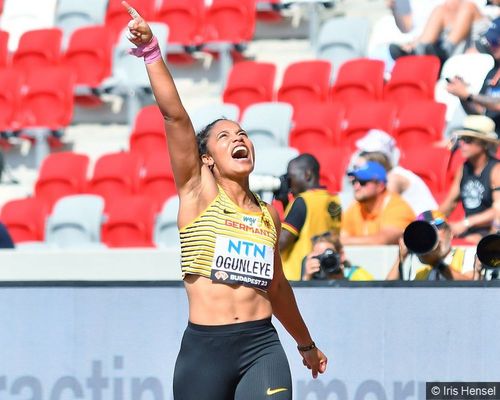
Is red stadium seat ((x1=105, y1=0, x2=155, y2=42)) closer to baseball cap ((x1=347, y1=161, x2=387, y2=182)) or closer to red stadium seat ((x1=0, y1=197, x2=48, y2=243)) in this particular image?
red stadium seat ((x1=0, y1=197, x2=48, y2=243))

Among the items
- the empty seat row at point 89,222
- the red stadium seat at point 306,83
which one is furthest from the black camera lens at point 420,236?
the red stadium seat at point 306,83

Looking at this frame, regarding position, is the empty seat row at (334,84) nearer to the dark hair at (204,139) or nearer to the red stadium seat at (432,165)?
the red stadium seat at (432,165)

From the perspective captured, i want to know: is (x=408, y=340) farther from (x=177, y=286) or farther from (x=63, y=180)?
(x=63, y=180)

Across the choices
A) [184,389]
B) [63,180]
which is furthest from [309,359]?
[63,180]

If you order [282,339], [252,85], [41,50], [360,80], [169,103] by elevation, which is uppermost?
[41,50]

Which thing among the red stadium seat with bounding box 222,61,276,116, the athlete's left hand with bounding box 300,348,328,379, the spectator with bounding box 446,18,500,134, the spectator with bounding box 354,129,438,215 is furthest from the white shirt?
the athlete's left hand with bounding box 300,348,328,379

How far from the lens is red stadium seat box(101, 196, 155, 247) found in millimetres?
10117

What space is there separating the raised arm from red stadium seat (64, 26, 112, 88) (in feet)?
26.1

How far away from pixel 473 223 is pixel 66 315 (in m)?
2.84

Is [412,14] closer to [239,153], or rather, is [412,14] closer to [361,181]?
[361,181]

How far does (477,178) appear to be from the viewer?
8031mm

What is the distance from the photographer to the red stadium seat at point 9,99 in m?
12.3

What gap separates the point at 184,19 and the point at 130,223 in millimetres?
3204

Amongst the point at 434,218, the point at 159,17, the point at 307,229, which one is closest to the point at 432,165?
the point at 307,229
